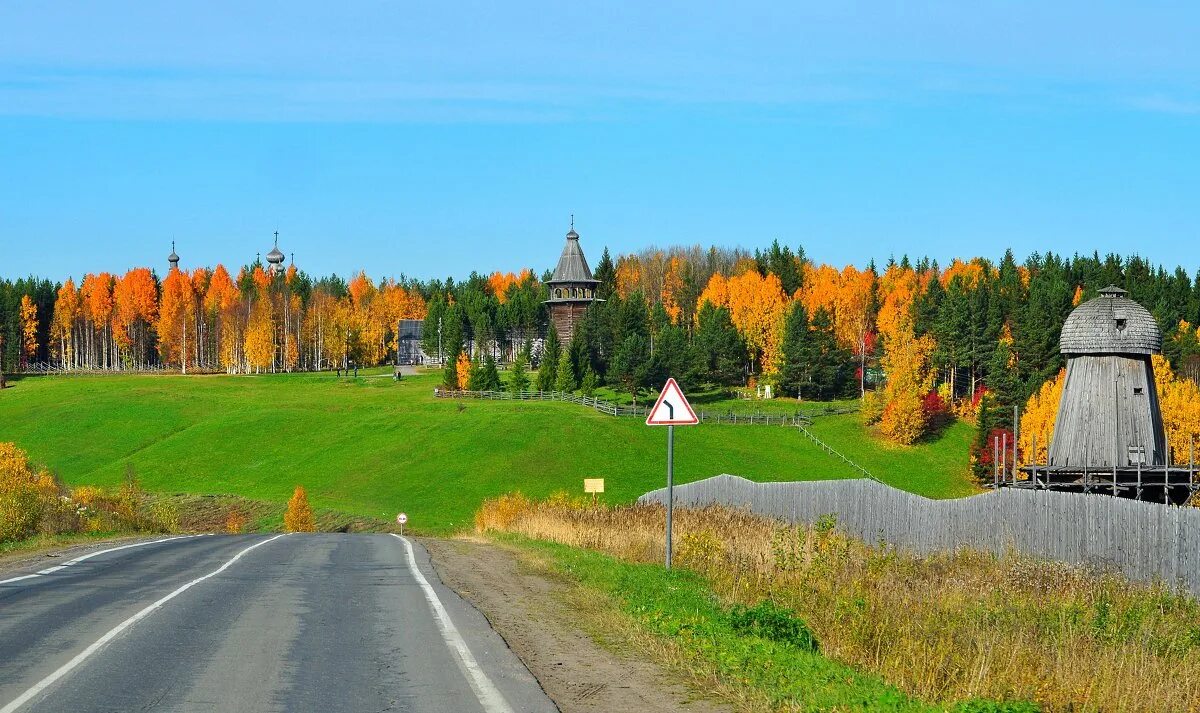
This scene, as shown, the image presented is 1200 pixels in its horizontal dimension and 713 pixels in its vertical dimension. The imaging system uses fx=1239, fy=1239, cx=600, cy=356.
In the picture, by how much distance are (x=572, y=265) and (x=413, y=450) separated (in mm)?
60081

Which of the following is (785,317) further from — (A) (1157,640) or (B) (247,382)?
(A) (1157,640)

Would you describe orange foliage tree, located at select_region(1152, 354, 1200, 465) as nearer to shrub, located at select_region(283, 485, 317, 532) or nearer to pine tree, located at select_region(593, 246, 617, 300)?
shrub, located at select_region(283, 485, 317, 532)

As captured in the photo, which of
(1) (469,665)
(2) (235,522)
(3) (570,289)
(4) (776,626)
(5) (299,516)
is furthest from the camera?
(3) (570,289)

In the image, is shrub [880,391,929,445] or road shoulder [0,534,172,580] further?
shrub [880,391,929,445]

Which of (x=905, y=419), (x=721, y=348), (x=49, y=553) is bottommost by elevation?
(x=49, y=553)

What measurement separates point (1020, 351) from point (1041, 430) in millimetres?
33443

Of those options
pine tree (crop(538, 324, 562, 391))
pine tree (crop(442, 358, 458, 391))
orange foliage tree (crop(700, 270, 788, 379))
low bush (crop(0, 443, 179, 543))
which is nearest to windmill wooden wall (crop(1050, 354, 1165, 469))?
low bush (crop(0, 443, 179, 543))

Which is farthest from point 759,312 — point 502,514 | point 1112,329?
point 502,514

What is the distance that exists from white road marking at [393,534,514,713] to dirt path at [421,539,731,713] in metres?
0.52

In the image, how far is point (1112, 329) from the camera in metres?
43.7

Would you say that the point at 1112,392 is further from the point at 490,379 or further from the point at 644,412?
the point at 490,379

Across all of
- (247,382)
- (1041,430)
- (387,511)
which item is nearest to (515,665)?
(387,511)

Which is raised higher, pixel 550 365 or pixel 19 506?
pixel 550 365

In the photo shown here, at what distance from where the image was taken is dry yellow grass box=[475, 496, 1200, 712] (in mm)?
10664
